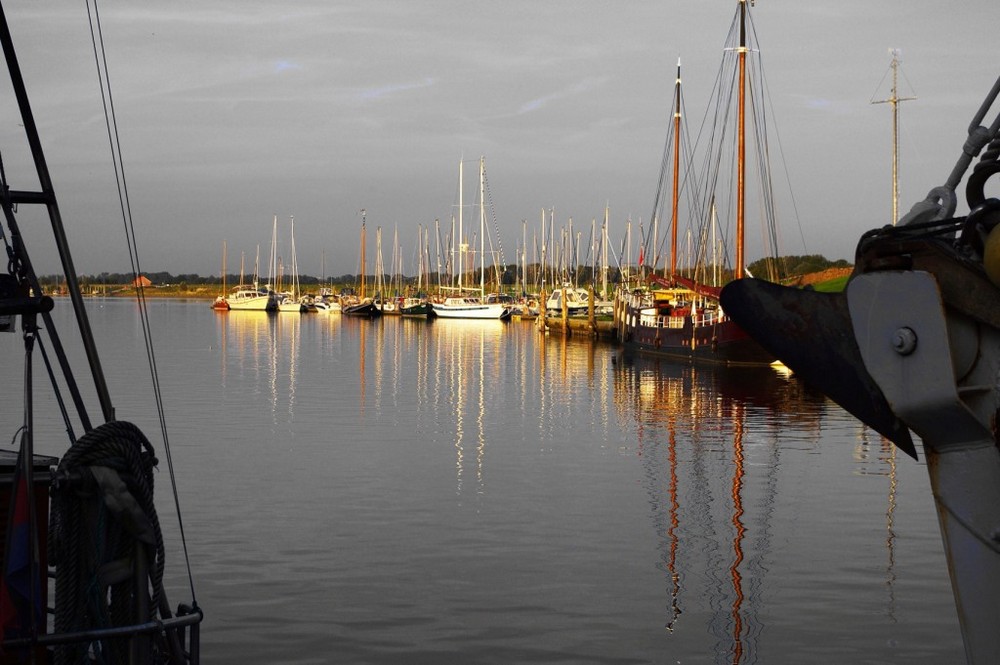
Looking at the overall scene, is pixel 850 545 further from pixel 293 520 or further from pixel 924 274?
→ pixel 924 274

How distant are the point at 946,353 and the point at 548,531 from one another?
11493mm

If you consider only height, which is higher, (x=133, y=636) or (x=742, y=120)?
(x=742, y=120)

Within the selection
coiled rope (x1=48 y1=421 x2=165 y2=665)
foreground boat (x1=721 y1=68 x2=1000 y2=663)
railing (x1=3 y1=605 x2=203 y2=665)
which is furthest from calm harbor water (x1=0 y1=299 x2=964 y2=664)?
foreground boat (x1=721 y1=68 x2=1000 y2=663)

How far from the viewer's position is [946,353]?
18.9 feet

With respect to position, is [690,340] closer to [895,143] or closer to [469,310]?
[895,143]

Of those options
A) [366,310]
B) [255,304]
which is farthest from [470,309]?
[255,304]

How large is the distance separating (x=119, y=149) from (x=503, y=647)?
20.3 feet

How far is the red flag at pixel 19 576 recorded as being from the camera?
640 centimetres

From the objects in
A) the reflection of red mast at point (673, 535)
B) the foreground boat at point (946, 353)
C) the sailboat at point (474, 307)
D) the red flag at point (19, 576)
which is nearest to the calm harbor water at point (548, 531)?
the reflection of red mast at point (673, 535)

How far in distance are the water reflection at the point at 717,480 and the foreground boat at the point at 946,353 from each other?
18.5 ft

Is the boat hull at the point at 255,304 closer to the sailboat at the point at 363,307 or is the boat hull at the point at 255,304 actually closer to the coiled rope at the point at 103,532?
the sailboat at the point at 363,307

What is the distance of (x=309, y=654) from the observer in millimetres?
11258

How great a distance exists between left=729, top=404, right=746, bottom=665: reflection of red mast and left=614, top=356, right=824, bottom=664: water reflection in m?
0.01

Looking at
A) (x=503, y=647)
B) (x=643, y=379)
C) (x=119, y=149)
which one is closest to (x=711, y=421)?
(x=643, y=379)
